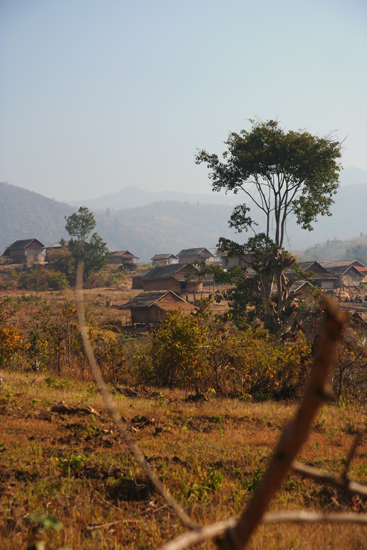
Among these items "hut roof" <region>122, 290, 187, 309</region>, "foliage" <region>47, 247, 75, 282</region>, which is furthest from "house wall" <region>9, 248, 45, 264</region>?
"hut roof" <region>122, 290, 187, 309</region>

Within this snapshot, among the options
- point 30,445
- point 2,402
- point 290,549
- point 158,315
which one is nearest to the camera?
point 290,549

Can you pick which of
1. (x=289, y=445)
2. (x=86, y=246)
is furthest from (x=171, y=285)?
(x=289, y=445)

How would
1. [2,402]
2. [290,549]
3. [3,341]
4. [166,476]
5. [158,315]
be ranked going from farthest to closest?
[158,315] → [3,341] → [2,402] → [166,476] → [290,549]

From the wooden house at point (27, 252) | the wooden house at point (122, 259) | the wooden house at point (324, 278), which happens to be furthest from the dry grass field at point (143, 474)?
the wooden house at point (122, 259)

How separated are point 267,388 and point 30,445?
7.71 m

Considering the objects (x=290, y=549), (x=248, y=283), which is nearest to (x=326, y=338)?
(x=290, y=549)

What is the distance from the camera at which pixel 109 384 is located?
13242mm

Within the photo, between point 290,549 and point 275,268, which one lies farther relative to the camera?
point 275,268

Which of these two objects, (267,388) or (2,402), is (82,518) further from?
(267,388)

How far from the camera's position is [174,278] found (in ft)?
178

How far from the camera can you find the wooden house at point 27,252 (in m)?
76.2

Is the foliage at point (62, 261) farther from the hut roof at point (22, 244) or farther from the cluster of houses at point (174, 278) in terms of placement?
the hut roof at point (22, 244)

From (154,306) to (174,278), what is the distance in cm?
1604

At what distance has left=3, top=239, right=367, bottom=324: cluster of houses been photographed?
129 feet
